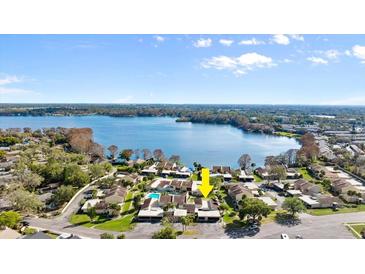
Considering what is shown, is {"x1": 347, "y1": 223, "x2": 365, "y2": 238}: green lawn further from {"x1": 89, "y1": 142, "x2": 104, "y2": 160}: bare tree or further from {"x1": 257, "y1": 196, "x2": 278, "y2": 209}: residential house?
{"x1": 89, "y1": 142, "x2": 104, "y2": 160}: bare tree

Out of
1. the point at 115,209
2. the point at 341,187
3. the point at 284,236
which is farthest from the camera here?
the point at 341,187

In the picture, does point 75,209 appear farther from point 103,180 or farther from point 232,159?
point 232,159

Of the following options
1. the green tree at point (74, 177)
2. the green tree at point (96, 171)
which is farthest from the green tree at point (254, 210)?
the green tree at point (96, 171)

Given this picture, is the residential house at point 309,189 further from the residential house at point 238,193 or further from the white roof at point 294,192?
the residential house at point 238,193

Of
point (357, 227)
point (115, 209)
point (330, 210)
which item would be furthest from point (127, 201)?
point (357, 227)

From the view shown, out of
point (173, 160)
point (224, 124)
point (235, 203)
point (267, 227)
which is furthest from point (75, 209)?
point (224, 124)

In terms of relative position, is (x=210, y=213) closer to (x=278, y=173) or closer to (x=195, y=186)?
(x=195, y=186)
